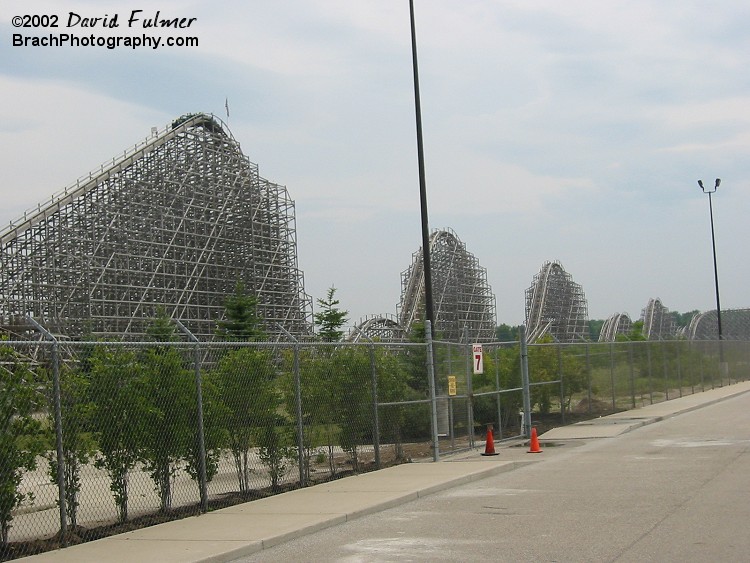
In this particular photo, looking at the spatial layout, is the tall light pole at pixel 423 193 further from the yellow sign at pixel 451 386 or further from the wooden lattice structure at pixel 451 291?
the wooden lattice structure at pixel 451 291

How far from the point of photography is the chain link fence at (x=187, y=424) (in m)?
9.71

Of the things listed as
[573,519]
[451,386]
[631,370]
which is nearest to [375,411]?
[451,386]

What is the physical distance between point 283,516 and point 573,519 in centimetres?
334

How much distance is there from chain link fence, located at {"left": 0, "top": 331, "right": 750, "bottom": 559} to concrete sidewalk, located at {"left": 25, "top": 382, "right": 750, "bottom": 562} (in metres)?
0.47

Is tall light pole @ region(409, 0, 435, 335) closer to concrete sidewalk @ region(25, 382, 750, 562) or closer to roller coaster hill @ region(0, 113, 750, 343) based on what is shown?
concrete sidewalk @ region(25, 382, 750, 562)

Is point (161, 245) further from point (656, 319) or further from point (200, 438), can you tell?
point (656, 319)

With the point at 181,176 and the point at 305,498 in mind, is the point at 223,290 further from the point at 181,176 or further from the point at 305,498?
the point at 305,498

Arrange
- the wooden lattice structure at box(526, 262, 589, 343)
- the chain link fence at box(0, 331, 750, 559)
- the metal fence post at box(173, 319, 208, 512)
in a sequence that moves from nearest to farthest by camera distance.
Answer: the chain link fence at box(0, 331, 750, 559), the metal fence post at box(173, 319, 208, 512), the wooden lattice structure at box(526, 262, 589, 343)

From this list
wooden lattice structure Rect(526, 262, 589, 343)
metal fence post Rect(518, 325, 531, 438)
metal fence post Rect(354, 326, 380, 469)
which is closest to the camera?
metal fence post Rect(354, 326, 380, 469)

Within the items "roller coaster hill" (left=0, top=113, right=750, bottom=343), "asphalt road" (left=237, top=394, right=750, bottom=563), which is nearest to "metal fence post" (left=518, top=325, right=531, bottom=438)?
"asphalt road" (left=237, top=394, right=750, bottom=563)

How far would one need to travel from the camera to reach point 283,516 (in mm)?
11266

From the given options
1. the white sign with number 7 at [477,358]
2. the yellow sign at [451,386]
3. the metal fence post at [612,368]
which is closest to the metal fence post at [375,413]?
the yellow sign at [451,386]

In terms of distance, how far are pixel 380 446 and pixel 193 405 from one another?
5917 millimetres

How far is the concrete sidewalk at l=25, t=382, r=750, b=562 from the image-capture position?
918 centimetres
